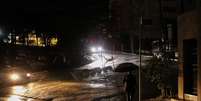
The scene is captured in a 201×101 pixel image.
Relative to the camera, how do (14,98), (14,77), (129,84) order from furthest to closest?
(14,77)
(14,98)
(129,84)

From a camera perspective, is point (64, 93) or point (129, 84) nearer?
point (129, 84)

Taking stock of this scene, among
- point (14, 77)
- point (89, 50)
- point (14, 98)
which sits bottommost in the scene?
point (14, 98)

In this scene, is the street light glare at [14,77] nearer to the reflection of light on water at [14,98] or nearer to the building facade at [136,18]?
the reflection of light on water at [14,98]

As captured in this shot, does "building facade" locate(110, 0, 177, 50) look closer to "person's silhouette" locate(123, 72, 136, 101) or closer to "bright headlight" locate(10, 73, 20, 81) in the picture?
"bright headlight" locate(10, 73, 20, 81)

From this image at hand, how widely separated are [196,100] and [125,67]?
3.77 meters

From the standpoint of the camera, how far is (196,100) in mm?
15070

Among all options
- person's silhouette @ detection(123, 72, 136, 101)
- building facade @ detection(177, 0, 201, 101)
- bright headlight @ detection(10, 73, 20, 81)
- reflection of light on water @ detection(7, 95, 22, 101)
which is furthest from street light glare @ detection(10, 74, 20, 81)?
building facade @ detection(177, 0, 201, 101)

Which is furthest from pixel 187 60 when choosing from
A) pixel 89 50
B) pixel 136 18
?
pixel 136 18

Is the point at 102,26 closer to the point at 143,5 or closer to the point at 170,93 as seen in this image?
the point at 143,5

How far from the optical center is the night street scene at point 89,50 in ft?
59.7

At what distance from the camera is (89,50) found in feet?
172

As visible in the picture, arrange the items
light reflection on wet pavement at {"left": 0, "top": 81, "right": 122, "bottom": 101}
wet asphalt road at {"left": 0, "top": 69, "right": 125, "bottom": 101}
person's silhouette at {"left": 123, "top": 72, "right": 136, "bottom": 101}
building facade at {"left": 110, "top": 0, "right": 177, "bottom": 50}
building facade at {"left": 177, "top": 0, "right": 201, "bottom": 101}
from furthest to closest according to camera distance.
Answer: building facade at {"left": 110, "top": 0, "right": 177, "bottom": 50}
light reflection on wet pavement at {"left": 0, "top": 81, "right": 122, "bottom": 101}
wet asphalt road at {"left": 0, "top": 69, "right": 125, "bottom": 101}
person's silhouette at {"left": 123, "top": 72, "right": 136, "bottom": 101}
building facade at {"left": 177, "top": 0, "right": 201, "bottom": 101}

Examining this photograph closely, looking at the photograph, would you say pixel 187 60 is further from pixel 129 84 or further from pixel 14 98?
pixel 14 98

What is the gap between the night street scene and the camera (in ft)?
59.7
